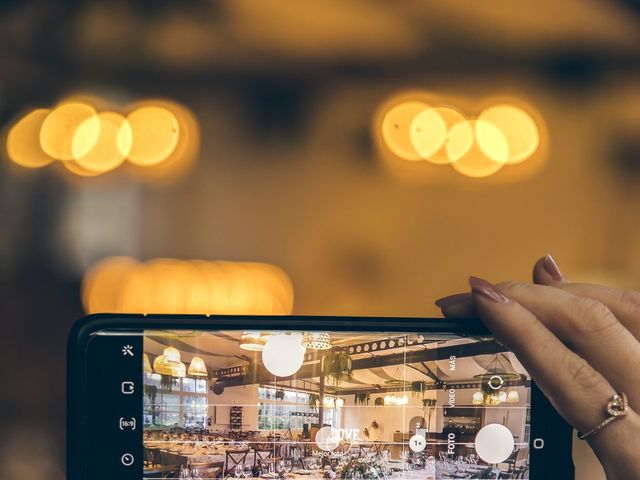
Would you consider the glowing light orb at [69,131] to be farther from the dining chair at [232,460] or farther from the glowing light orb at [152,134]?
the dining chair at [232,460]

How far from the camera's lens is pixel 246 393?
21cm

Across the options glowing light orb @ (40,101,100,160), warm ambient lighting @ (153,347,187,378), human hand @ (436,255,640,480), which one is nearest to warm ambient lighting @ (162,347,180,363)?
warm ambient lighting @ (153,347,187,378)

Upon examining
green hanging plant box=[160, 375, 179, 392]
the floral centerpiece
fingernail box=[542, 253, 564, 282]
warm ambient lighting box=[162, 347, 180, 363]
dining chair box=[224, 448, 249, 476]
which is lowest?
the floral centerpiece

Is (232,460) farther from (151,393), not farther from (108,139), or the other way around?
(108,139)

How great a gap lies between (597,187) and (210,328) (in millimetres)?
289

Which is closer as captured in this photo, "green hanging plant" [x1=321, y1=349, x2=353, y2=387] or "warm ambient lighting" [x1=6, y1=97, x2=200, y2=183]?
"green hanging plant" [x1=321, y1=349, x2=353, y2=387]

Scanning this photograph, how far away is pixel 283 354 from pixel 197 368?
3cm

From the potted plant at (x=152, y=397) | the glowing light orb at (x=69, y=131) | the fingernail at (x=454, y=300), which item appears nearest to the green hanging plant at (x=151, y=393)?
the potted plant at (x=152, y=397)

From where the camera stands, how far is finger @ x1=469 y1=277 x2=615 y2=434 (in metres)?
0.18

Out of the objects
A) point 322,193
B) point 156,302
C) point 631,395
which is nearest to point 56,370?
point 156,302

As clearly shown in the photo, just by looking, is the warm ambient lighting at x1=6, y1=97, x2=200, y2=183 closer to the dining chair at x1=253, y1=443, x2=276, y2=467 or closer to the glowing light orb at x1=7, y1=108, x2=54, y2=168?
the glowing light orb at x1=7, y1=108, x2=54, y2=168

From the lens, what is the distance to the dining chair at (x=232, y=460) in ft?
0.68

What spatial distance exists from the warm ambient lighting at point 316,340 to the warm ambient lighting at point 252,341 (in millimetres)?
15

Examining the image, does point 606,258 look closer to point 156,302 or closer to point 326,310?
point 326,310
